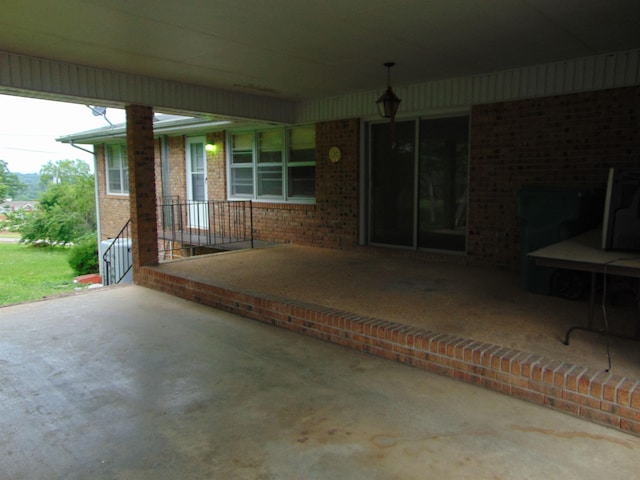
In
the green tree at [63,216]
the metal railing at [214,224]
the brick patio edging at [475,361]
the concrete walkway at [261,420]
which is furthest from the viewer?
the green tree at [63,216]

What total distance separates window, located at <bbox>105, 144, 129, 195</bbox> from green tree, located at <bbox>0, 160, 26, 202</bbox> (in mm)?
26419

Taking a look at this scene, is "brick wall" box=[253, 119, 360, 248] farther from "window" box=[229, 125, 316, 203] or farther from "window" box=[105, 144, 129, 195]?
"window" box=[105, 144, 129, 195]

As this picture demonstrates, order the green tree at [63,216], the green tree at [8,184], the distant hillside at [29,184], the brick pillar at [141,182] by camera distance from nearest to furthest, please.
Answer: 1. the brick pillar at [141,182]
2. the green tree at [63,216]
3. the green tree at [8,184]
4. the distant hillside at [29,184]

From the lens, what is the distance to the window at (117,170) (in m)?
13.7

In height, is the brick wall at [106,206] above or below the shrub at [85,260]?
above

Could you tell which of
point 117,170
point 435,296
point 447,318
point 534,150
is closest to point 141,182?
point 435,296

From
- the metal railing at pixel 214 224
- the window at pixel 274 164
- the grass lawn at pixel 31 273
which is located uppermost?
the window at pixel 274 164

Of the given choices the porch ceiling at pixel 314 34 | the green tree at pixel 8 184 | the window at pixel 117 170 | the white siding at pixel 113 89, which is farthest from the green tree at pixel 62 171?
the porch ceiling at pixel 314 34

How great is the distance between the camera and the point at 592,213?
4.98 m

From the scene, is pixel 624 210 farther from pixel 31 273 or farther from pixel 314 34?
pixel 31 273

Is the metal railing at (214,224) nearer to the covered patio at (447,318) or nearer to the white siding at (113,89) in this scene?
the white siding at (113,89)

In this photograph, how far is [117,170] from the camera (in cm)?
→ 1391

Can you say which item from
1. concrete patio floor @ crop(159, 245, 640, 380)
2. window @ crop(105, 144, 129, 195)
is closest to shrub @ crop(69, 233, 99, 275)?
window @ crop(105, 144, 129, 195)

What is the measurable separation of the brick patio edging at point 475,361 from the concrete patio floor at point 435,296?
0.17m
